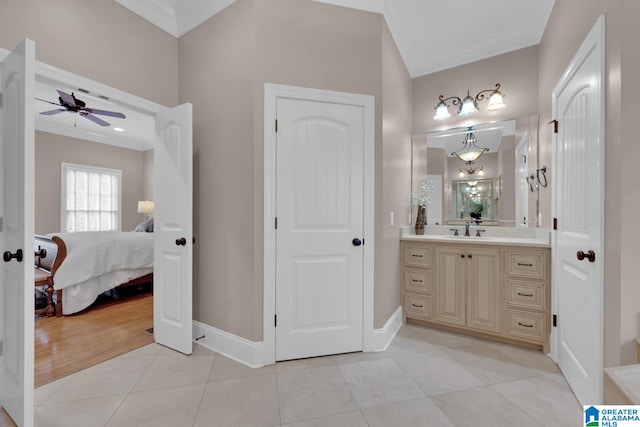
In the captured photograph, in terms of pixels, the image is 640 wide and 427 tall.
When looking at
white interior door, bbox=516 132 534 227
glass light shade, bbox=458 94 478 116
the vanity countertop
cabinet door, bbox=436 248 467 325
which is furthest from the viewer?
glass light shade, bbox=458 94 478 116

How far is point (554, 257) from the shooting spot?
2189mm

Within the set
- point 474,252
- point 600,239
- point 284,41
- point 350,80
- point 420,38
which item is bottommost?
point 474,252

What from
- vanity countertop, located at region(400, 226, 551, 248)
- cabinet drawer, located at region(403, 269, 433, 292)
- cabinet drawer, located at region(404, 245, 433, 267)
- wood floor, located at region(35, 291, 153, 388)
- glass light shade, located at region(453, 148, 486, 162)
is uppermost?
glass light shade, located at region(453, 148, 486, 162)

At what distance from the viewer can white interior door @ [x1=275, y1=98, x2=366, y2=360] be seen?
Answer: 2184 millimetres

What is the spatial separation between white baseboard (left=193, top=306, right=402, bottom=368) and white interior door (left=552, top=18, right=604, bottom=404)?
1238 mm

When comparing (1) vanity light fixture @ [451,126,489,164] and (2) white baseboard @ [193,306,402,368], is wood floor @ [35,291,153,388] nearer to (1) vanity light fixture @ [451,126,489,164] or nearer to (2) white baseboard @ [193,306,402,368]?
(2) white baseboard @ [193,306,402,368]

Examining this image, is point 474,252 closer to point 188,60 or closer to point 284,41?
point 284,41

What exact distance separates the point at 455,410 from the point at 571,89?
218 centimetres

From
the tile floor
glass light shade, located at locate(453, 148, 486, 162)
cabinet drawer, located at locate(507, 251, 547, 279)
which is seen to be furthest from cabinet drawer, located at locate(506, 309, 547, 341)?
glass light shade, located at locate(453, 148, 486, 162)

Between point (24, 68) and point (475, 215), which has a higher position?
point (24, 68)

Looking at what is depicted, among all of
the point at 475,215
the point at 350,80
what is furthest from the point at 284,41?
the point at 475,215

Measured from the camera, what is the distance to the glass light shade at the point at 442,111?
3.13 meters

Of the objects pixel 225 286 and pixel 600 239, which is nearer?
pixel 600 239

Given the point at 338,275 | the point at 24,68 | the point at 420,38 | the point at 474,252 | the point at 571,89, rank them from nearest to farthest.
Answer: the point at 24,68, the point at 571,89, the point at 338,275, the point at 474,252, the point at 420,38
